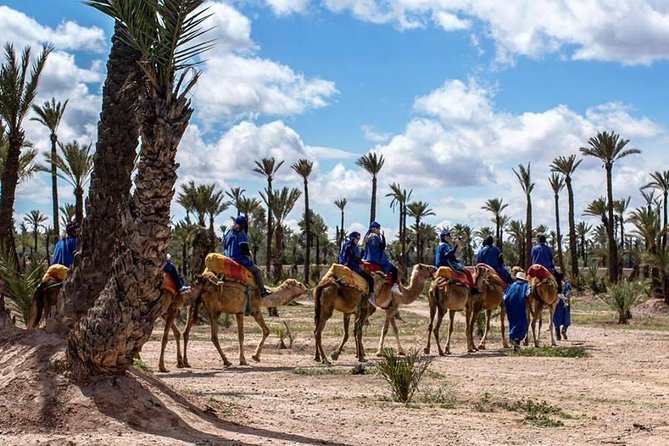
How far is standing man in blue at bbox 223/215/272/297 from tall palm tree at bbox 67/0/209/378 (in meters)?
Result: 7.21

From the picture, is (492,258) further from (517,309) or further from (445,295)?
(445,295)

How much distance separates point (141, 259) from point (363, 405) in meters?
3.92

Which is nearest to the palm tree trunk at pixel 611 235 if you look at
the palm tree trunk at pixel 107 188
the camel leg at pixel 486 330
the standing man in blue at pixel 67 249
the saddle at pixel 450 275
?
the camel leg at pixel 486 330

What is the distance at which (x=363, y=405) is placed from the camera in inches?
416

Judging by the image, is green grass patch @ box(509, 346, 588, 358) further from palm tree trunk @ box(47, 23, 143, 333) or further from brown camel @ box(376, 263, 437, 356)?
palm tree trunk @ box(47, 23, 143, 333)

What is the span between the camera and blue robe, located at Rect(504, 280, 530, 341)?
61.2 ft

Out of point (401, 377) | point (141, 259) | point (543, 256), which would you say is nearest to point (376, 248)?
point (543, 256)

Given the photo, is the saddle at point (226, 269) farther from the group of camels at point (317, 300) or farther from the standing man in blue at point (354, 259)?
the standing man in blue at point (354, 259)

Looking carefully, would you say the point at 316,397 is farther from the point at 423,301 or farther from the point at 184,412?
the point at 423,301

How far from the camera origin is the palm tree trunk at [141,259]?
26.0 ft

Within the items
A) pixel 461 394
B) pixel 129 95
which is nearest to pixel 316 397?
pixel 461 394

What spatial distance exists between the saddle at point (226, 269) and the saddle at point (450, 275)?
4572 millimetres

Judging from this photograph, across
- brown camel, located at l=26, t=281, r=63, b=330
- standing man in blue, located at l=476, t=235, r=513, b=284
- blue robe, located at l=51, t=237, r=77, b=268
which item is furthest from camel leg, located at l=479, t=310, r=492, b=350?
brown camel, located at l=26, t=281, r=63, b=330

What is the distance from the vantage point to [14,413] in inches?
315
